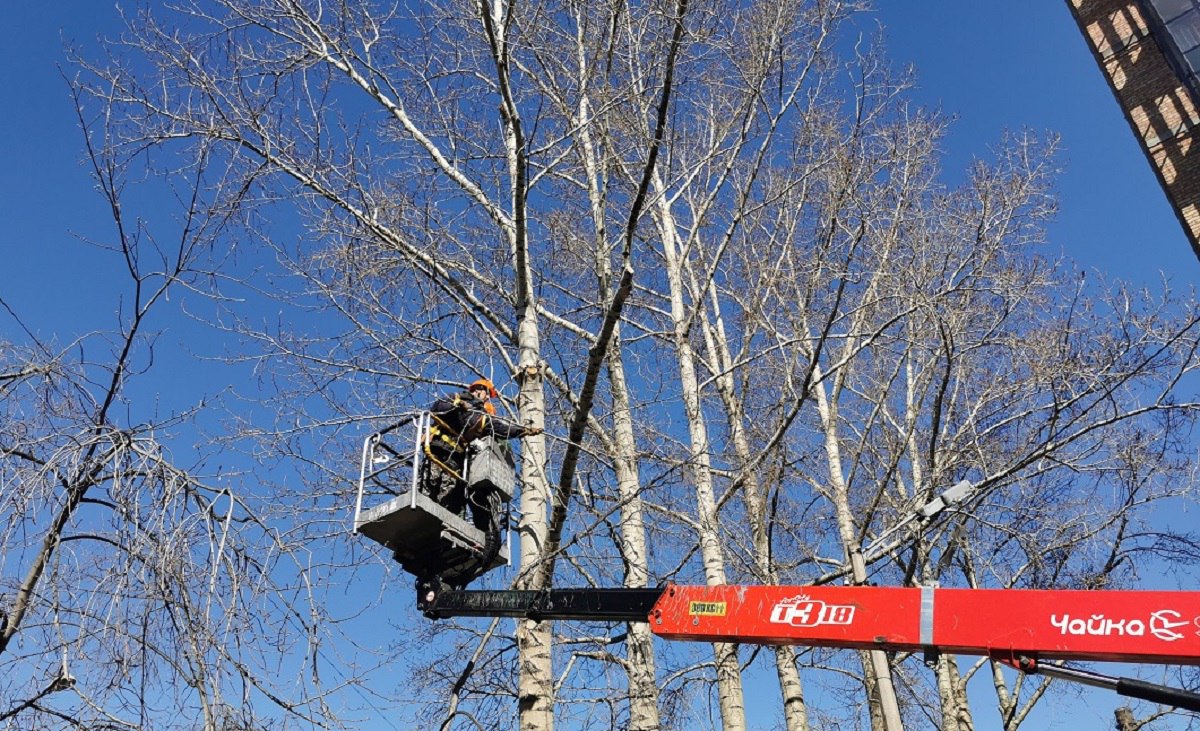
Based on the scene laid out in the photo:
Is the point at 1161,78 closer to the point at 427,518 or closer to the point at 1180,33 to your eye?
the point at 1180,33

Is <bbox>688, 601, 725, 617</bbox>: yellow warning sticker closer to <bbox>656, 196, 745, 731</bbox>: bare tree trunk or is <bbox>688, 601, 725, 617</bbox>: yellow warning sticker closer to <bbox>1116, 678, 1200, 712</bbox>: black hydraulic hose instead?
<bbox>1116, 678, 1200, 712</bbox>: black hydraulic hose

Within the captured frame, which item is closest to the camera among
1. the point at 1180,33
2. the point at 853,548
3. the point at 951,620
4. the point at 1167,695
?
the point at 1167,695

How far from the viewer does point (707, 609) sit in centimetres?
525

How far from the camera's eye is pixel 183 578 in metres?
3.87

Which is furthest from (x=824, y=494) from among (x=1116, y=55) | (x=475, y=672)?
(x=1116, y=55)

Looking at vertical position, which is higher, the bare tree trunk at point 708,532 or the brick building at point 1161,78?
the brick building at point 1161,78

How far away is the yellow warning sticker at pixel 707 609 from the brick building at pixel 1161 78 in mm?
21556

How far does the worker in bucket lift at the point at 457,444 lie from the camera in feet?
20.3

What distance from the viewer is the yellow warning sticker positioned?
5238 millimetres

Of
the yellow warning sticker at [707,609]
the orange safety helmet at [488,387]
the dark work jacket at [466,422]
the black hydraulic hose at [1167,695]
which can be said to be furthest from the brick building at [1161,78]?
the yellow warning sticker at [707,609]

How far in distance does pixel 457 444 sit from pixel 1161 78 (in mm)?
24147

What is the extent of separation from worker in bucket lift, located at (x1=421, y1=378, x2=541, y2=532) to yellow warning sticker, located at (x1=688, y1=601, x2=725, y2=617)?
1500 mm

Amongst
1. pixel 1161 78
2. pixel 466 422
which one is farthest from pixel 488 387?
pixel 1161 78

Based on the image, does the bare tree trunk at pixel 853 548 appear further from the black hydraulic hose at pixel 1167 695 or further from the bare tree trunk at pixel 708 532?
the black hydraulic hose at pixel 1167 695
